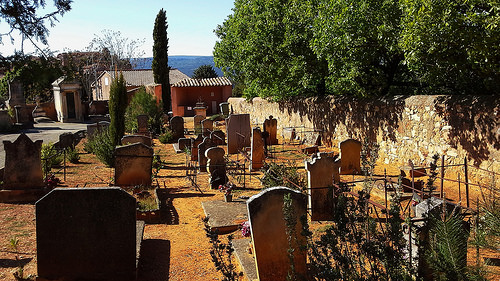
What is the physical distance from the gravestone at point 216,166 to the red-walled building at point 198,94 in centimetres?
2894

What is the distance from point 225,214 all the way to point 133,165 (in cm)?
356

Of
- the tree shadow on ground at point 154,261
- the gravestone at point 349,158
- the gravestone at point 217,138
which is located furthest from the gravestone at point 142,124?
the tree shadow on ground at point 154,261

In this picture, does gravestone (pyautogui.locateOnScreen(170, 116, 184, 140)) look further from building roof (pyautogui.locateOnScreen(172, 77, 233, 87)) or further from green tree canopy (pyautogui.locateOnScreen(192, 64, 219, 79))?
green tree canopy (pyautogui.locateOnScreen(192, 64, 219, 79))

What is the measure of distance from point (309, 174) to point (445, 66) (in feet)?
18.7

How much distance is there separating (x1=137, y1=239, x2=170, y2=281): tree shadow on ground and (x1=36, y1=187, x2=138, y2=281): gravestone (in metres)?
0.62

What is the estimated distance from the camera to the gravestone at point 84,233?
590 centimetres

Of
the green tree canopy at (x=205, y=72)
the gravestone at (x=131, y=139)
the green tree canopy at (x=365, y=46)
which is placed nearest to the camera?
the green tree canopy at (x=365, y=46)

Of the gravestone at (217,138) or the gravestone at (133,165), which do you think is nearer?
the gravestone at (133,165)

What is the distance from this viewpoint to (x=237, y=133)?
19.0 meters

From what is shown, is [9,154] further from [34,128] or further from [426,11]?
[34,128]

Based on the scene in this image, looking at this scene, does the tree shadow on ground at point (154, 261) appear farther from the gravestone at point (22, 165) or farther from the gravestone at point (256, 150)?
the gravestone at point (256, 150)

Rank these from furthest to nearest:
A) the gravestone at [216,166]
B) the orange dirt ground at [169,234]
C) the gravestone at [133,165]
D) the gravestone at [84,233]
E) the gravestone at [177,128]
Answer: the gravestone at [177,128], the gravestone at [216,166], the gravestone at [133,165], the orange dirt ground at [169,234], the gravestone at [84,233]

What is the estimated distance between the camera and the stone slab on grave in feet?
29.0

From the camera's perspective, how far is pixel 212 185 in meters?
12.8
